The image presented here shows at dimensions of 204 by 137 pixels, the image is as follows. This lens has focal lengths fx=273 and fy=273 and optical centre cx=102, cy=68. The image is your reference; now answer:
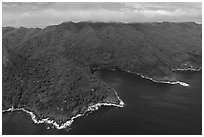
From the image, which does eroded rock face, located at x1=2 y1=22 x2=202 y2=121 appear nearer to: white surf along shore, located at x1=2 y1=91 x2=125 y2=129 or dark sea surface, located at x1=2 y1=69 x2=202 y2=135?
white surf along shore, located at x1=2 y1=91 x2=125 y2=129

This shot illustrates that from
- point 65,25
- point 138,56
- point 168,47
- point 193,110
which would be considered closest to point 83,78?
point 193,110

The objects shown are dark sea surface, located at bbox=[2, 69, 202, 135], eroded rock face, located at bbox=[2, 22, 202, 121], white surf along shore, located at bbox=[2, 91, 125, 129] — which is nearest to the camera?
dark sea surface, located at bbox=[2, 69, 202, 135]

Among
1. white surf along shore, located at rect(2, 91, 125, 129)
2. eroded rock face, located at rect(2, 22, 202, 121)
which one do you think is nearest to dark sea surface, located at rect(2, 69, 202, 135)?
white surf along shore, located at rect(2, 91, 125, 129)

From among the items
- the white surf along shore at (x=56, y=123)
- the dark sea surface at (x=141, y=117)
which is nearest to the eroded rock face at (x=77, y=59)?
the white surf along shore at (x=56, y=123)

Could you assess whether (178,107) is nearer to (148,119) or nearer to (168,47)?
(148,119)

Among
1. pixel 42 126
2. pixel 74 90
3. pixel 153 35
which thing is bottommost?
pixel 42 126

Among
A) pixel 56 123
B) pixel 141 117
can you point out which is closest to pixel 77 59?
pixel 141 117
